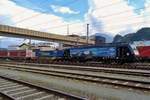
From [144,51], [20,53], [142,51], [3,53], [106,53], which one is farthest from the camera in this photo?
[3,53]

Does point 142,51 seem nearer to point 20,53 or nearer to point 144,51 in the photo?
point 144,51

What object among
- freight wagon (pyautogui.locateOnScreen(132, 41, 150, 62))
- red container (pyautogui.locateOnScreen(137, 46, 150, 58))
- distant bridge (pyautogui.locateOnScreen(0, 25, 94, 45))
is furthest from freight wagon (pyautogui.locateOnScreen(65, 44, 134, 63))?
distant bridge (pyautogui.locateOnScreen(0, 25, 94, 45))

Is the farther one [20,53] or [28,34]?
[20,53]

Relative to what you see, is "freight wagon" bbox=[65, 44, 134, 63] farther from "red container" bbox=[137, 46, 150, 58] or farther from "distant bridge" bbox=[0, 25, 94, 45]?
"distant bridge" bbox=[0, 25, 94, 45]

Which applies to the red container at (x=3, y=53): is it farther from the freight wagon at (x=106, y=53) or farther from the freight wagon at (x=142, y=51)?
the freight wagon at (x=142, y=51)

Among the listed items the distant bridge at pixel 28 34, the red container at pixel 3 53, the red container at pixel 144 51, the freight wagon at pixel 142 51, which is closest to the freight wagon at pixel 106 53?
the freight wagon at pixel 142 51

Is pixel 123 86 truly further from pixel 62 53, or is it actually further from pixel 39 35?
pixel 39 35

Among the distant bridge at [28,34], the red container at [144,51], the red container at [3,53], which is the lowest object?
the red container at [3,53]

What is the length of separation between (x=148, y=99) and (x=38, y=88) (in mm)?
5814

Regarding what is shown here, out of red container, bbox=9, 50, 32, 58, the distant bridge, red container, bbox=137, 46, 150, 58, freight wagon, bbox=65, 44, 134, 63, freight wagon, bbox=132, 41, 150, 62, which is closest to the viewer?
freight wagon, bbox=65, 44, 134, 63

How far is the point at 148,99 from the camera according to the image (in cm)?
1079

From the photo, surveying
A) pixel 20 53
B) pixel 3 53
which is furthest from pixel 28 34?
pixel 3 53

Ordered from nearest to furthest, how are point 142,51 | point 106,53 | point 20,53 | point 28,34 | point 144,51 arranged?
point 144,51 → point 142,51 → point 106,53 → point 28,34 → point 20,53

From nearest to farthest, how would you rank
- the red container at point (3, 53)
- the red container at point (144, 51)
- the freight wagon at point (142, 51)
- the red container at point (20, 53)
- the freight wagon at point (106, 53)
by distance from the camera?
1. the freight wagon at point (106, 53)
2. the red container at point (144, 51)
3. the freight wagon at point (142, 51)
4. the red container at point (20, 53)
5. the red container at point (3, 53)
